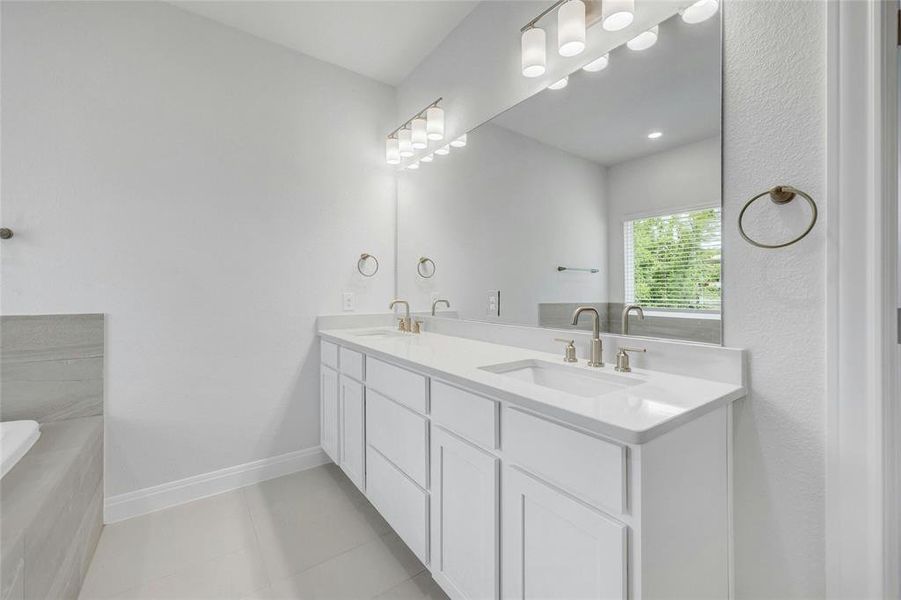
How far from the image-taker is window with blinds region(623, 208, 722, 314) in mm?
1142

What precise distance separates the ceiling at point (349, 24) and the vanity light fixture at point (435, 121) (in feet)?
1.34

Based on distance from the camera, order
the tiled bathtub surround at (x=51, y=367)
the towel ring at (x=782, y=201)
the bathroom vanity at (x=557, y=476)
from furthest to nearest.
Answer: the tiled bathtub surround at (x=51, y=367) → the towel ring at (x=782, y=201) → the bathroom vanity at (x=557, y=476)

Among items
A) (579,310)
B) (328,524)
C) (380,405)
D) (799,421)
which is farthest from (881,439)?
(328,524)

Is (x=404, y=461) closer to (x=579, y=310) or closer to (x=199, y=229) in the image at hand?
(x=579, y=310)

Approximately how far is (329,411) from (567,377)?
144cm

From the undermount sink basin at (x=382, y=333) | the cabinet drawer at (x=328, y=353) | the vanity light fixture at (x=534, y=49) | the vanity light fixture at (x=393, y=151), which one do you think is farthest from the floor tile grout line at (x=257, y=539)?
the vanity light fixture at (x=534, y=49)

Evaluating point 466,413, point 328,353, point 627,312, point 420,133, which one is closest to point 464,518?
point 466,413

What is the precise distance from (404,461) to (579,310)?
0.84m

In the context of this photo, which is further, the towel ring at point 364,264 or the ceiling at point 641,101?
the towel ring at point 364,264

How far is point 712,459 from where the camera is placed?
0.99m

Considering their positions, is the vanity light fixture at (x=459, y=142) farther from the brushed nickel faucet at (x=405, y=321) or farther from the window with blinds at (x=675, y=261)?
the window with blinds at (x=675, y=261)

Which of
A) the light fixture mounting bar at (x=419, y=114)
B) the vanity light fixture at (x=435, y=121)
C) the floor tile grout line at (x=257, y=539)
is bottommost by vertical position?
the floor tile grout line at (x=257, y=539)

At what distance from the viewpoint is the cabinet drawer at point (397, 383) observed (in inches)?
55.2

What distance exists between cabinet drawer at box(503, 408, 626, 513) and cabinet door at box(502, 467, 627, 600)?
33mm
